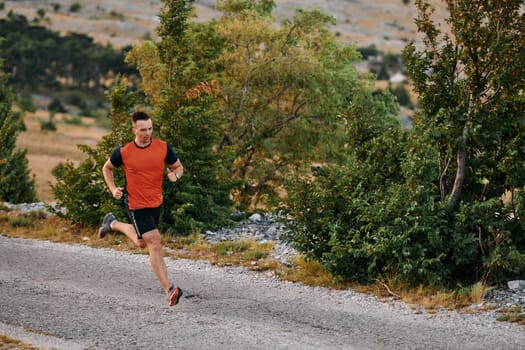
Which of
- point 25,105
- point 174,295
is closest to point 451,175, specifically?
point 174,295

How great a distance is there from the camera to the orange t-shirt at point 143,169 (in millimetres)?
8945

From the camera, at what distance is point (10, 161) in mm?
24391

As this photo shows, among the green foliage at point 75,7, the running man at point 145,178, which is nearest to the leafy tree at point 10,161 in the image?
the running man at point 145,178

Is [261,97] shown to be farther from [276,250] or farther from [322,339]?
[322,339]

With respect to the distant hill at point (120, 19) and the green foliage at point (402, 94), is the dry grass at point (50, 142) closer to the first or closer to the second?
the green foliage at point (402, 94)

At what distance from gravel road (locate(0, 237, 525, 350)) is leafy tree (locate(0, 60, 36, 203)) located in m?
10.5

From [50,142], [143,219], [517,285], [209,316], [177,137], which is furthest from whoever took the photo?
[50,142]

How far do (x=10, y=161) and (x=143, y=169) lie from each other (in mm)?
17181

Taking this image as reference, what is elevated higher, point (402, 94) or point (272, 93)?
point (272, 93)

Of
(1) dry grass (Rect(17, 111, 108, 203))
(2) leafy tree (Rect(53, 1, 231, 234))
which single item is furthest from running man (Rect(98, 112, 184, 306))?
(1) dry grass (Rect(17, 111, 108, 203))

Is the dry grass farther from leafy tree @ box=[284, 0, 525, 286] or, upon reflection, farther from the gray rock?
the gray rock

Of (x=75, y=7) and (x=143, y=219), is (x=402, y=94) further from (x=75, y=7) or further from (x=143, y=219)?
(x=75, y=7)

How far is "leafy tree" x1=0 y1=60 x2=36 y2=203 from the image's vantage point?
21.8 meters

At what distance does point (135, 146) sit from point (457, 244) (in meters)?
5.00
